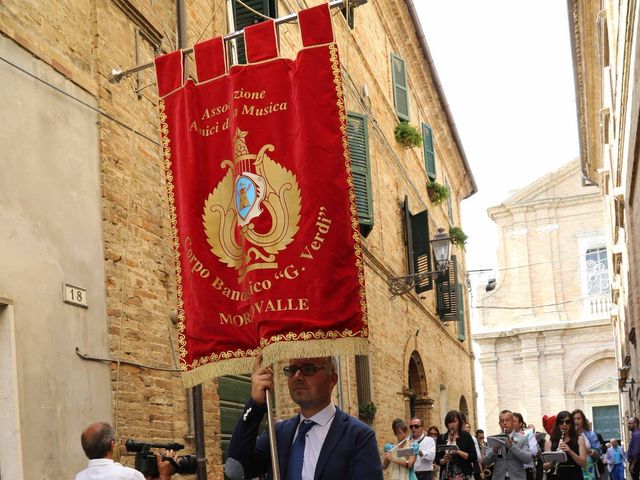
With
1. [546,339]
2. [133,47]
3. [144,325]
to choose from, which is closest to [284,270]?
[144,325]

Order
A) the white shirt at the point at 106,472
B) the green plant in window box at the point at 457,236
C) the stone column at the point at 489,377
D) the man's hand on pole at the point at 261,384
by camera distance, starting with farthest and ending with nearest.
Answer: the stone column at the point at 489,377 → the green plant in window box at the point at 457,236 → the white shirt at the point at 106,472 → the man's hand on pole at the point at 261,384

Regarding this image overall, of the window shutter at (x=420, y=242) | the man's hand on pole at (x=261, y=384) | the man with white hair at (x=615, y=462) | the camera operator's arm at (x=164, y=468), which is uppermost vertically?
the window shutter at (x=420, y=242)

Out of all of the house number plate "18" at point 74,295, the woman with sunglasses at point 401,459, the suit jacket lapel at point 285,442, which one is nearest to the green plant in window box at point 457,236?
the woman with sunglasses at point 401,459

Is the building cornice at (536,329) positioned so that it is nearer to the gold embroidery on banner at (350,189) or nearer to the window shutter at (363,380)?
the window shutter at (363,380)

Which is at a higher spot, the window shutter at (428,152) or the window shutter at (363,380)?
the window shutter at (428,152)

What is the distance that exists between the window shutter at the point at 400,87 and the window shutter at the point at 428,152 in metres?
2.96

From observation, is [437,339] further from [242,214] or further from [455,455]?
[242,214]

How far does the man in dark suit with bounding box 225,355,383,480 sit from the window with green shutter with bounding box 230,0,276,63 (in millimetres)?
8194

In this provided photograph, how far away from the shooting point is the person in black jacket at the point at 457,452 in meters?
12.3

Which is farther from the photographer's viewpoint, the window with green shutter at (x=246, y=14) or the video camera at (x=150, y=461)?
the window with green shutter at (x=246, y=14)

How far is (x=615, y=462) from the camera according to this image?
21453 mm

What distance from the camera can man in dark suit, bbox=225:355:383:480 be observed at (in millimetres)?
4242

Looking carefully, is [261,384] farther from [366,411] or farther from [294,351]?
[366,411]

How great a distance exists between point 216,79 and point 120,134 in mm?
3662
